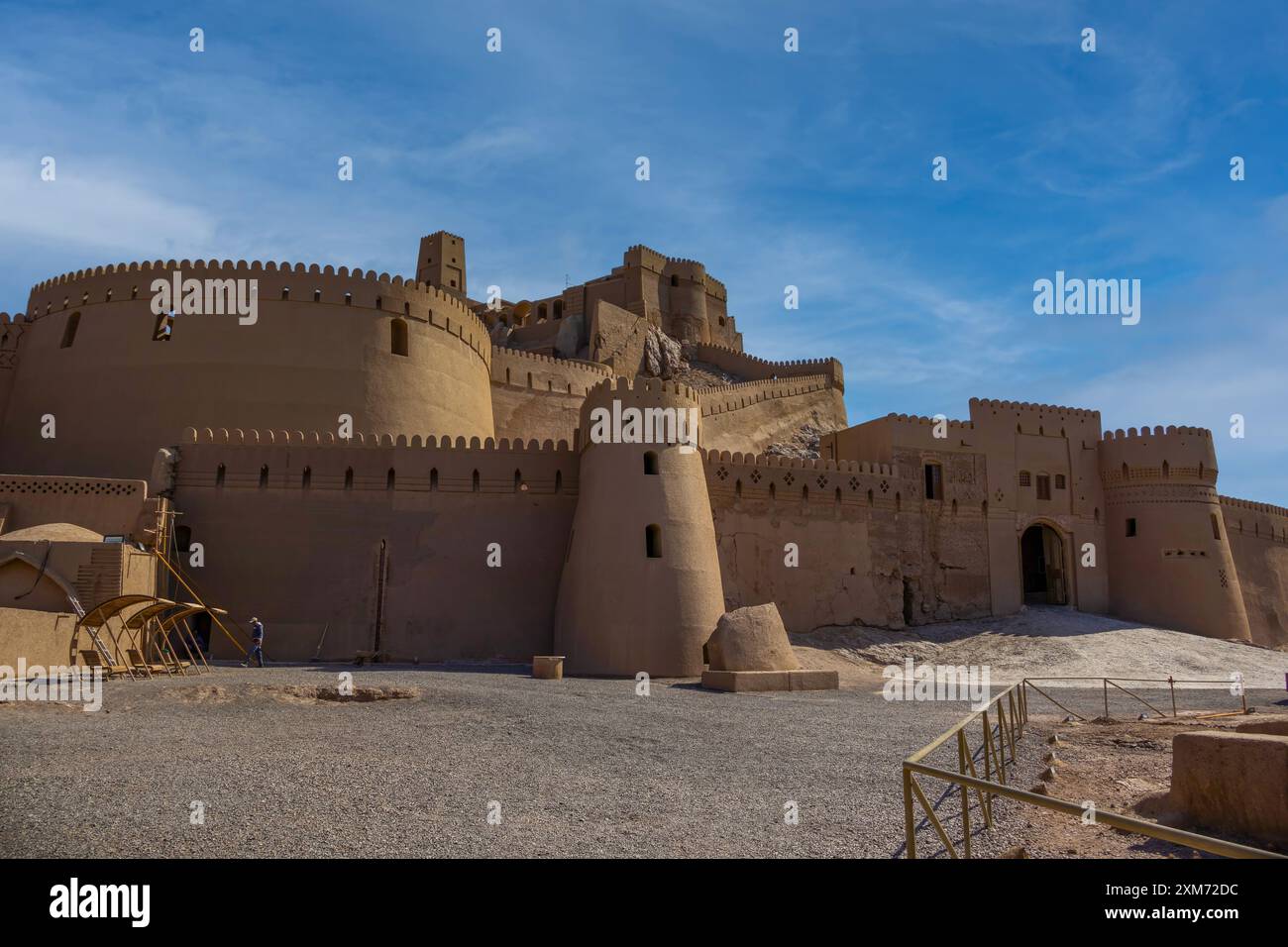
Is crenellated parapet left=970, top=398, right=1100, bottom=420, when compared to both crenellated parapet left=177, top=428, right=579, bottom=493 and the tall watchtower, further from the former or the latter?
the tall watchtower

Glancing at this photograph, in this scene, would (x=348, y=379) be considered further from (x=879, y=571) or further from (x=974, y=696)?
(x=974, y=696)

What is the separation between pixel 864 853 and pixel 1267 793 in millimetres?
2824

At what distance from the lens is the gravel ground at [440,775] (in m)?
6.32

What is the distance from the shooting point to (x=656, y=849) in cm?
629

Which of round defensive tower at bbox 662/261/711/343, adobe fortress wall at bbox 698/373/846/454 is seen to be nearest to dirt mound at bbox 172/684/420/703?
adobe fortress wall at bbox 698/373/846/454

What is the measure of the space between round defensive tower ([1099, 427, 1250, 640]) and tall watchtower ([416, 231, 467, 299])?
31337 mm

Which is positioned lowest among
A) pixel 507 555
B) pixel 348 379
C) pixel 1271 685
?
pixel 1271 685

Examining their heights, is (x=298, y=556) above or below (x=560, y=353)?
below

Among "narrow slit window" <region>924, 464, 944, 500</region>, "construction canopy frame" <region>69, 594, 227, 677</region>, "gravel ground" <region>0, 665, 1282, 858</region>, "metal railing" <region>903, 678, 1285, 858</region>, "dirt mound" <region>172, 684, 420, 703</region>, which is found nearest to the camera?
"metal railing" <region>903, 678, 1285, 858</region>

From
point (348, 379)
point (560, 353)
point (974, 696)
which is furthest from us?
point (560, 353)

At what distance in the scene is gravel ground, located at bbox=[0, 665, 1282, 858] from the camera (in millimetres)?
6324

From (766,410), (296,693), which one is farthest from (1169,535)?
(296,693)

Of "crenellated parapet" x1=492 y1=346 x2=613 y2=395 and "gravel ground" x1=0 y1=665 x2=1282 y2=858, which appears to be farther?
"crenellated parapet" x1=492 y1=346 x2=613 y2=395
